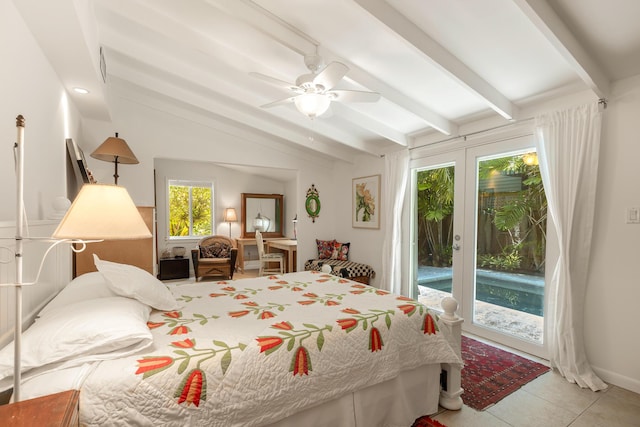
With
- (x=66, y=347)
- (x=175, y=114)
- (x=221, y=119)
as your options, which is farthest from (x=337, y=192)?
(x=66, y=347)

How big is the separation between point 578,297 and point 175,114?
492 cm

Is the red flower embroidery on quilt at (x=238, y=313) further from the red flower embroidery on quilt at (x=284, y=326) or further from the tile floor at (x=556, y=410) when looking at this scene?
the tile floor at (x=556, y=410)

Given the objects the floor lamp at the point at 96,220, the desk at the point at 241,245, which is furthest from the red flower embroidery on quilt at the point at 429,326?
the desk at the point at 241,245

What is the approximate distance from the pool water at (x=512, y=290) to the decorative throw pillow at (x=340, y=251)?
7.40 feet

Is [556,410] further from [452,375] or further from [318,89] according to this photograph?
[318,89]

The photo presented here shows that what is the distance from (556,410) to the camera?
2096mm

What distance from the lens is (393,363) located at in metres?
1.77

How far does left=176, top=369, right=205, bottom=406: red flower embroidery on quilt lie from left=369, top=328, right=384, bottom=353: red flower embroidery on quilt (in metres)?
0.89

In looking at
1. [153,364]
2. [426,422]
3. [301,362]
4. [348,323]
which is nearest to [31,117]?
[153,364]

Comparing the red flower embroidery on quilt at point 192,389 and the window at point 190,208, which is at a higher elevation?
the window at point 190,208

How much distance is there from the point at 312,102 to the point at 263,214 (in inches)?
212

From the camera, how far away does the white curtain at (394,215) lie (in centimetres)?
417

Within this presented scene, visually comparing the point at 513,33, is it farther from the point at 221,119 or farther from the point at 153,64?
the point at 221,119

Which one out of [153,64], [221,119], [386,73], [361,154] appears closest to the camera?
[386,73]
